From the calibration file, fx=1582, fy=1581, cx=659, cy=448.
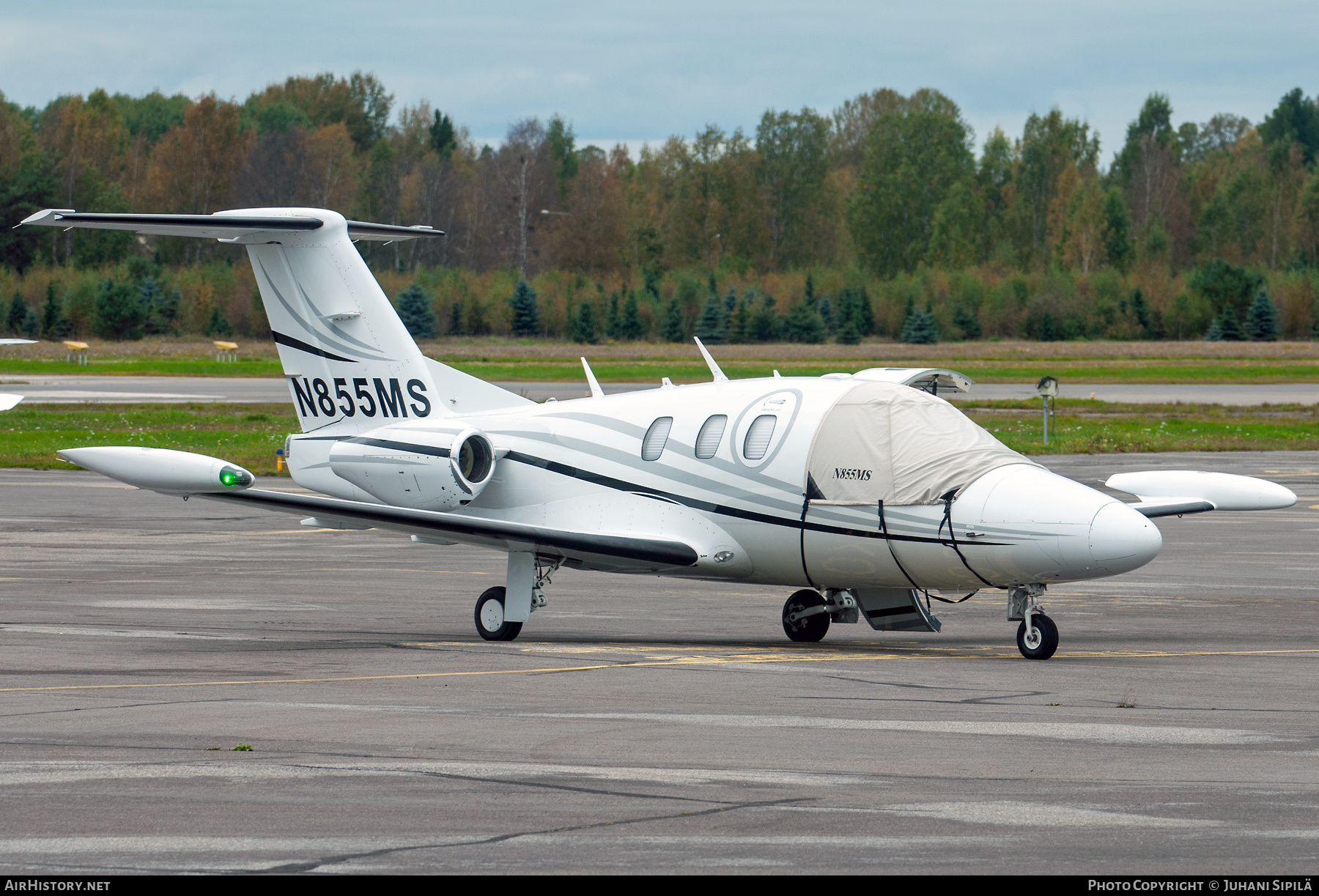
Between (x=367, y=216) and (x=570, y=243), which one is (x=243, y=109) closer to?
(x=367, y=216)

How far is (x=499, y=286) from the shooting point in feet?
412

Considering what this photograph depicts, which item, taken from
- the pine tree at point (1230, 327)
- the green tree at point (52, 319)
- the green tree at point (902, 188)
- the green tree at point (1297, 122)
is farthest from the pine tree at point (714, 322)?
the green tree at point (1297, 122)

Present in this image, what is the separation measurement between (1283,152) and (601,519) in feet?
497

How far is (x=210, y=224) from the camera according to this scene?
50.9 ft

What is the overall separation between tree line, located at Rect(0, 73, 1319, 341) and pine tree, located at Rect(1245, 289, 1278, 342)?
1639mm

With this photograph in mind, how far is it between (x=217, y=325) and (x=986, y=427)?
81200 mm

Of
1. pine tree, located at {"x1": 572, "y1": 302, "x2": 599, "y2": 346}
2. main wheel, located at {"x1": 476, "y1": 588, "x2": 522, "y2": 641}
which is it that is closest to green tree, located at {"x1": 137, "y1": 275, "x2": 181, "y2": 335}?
pine tree, located at {"x1": 572, "y1": 302, "x2": 599, "y2": 346}

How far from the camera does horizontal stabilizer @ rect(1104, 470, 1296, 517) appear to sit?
15.2m

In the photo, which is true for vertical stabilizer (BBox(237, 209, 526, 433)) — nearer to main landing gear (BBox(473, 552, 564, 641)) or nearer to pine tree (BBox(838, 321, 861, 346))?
main landing gear (BBox(473, 552, 564, 641))

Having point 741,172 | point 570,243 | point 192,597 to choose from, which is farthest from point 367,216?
point 192,597

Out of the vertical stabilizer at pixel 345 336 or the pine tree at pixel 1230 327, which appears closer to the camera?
the vertical stabilizer at pixel 345 336

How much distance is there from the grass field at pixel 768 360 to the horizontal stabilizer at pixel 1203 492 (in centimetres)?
5474

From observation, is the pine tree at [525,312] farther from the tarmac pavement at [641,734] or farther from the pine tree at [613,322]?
the tarmac pavement at [641,734]

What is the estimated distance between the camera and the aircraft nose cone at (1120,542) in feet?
41.9
